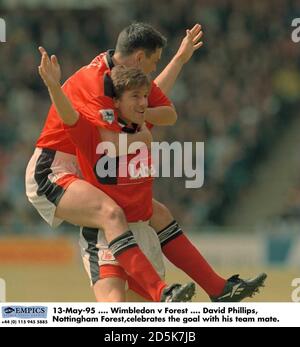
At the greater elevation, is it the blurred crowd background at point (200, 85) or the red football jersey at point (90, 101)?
the blurred crowd background at point (200, 85)

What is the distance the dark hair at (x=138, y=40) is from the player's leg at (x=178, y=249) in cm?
90

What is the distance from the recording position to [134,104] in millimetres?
6207

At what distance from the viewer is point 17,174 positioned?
1720 centimetres

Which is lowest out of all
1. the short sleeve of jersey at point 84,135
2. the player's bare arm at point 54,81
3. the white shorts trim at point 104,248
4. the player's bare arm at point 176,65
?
the white shorts trim at point 104,248

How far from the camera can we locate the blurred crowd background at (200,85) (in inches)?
674

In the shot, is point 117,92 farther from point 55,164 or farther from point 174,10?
point 174,10

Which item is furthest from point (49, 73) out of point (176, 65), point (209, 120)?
point (209, 120)

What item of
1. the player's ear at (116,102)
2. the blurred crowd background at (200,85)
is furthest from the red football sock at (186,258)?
the blurred crowd background at (200,85)

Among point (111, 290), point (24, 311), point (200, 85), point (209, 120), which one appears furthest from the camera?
point (200, 85)

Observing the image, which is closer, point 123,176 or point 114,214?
point 114,214

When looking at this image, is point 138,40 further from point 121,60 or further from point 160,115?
point 160,115

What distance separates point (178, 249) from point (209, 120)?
11.4 m

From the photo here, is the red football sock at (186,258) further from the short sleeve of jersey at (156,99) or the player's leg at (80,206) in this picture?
the short sleeve of jersey at (156,99)

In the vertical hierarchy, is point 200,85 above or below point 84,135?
above
